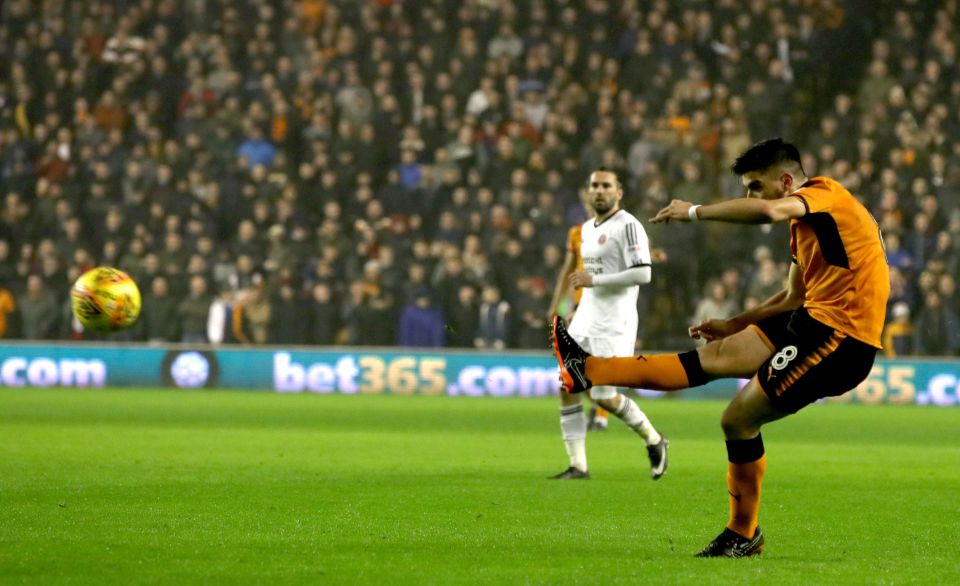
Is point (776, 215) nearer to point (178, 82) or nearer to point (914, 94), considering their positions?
point (914, 94)

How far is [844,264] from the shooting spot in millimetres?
6531

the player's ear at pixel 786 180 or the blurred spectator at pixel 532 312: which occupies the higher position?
the player's ear at pixel 786 180

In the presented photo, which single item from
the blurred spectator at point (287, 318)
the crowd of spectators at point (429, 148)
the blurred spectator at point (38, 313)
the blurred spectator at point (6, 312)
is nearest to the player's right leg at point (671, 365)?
the crowd of spectators at point (429, 148)

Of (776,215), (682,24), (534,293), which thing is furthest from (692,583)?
(682,24)

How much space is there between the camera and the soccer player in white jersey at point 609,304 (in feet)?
34.2

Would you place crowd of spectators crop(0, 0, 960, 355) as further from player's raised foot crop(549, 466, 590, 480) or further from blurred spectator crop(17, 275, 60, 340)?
player's raised foot crop(549, 466, 590, 480)

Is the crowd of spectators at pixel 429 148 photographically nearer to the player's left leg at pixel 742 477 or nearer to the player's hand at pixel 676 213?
the player's left leg at pixel 742 477

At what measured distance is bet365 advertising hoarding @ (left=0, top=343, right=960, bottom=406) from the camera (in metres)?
21.2

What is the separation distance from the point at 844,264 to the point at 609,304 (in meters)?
4.63

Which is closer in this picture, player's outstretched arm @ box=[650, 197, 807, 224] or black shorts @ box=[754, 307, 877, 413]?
player's outstretched arm @ box=[650, 197, 807, 224]

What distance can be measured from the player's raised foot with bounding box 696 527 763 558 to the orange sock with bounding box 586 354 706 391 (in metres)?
0.69

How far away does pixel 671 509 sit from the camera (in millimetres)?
8617

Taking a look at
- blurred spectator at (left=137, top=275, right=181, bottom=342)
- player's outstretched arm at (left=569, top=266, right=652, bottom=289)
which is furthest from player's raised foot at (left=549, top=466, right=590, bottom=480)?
blurred spectator at (left=137, top=275, right=181, bottom=342)

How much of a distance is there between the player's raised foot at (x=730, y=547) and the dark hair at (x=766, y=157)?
1616 millimetres
